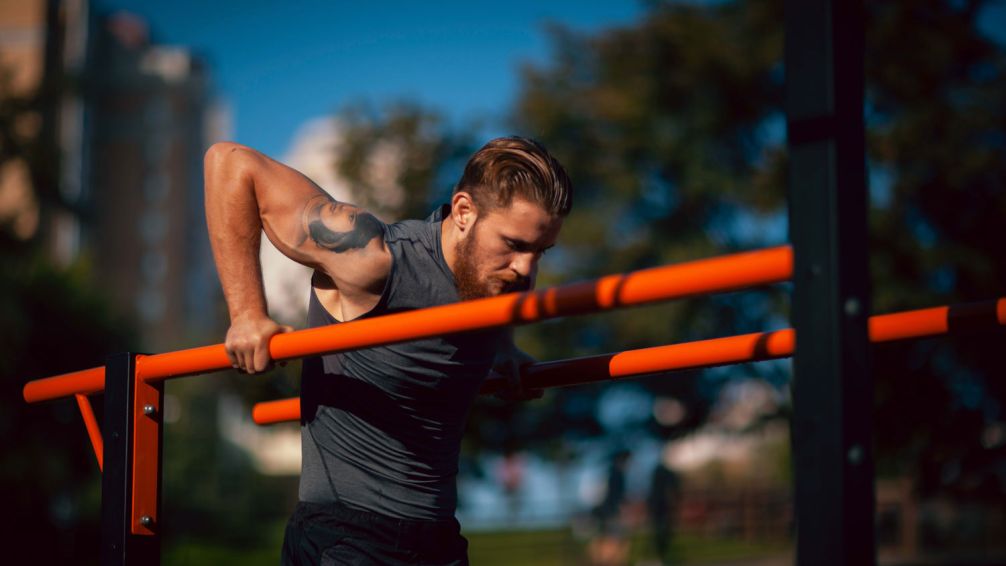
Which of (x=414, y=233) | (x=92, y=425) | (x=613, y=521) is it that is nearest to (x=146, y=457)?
(x=92, y=425)

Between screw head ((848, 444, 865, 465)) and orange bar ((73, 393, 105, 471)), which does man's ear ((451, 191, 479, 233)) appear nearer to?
orange bar ((73, 393, 105, 471))

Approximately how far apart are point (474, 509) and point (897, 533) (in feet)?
21.8

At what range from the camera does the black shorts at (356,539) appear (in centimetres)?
224

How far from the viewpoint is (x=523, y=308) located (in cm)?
162

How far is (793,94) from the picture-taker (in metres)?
1.35

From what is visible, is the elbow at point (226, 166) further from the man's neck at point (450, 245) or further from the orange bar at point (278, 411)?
the orange bar at point (278, 411)

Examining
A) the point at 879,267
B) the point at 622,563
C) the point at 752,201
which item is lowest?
the point at 622,563

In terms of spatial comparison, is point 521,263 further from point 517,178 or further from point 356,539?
point 356,539

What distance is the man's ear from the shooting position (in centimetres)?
221

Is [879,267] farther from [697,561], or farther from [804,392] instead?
[804,392]

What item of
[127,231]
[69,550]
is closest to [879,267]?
[69,550]

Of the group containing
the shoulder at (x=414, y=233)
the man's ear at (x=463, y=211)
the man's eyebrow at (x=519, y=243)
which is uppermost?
the man's ear at (x=463, y=211)

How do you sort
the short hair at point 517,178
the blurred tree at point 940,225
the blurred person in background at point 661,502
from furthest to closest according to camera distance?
the blurred person in background at point 661,502
the blurred tree at point 940,225
the short hair at point 517,178

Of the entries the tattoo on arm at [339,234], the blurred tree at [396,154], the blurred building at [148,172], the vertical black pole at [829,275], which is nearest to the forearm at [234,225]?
the tattoo on arm at [339,234]
